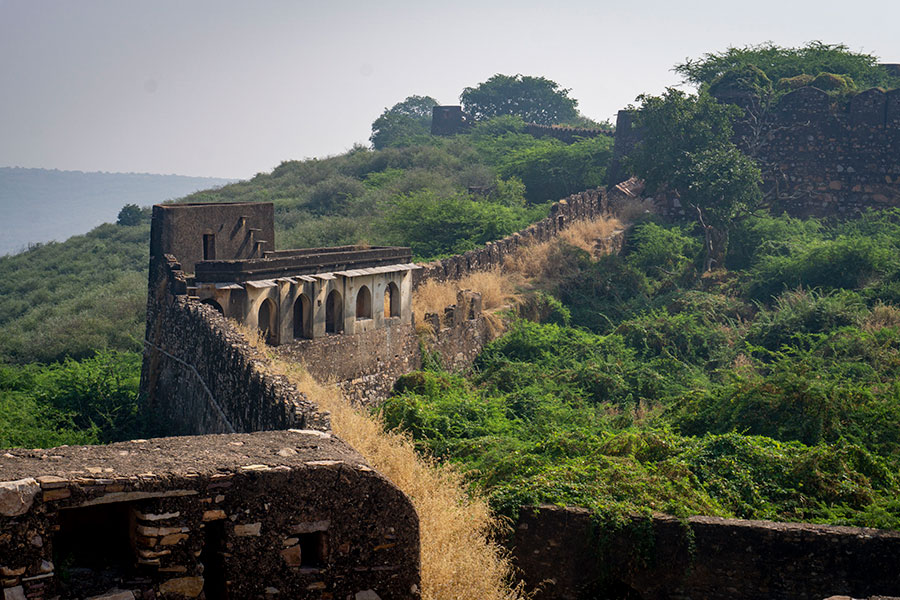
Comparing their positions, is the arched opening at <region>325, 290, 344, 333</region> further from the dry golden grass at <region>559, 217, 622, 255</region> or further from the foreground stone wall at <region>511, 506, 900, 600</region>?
the dry golden grass at <region>559, 217, 622, 255</region>

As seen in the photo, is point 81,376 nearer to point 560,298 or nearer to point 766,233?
point 560,298

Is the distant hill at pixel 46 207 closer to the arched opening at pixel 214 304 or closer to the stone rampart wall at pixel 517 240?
the stone rampart wall at pixel 517 240

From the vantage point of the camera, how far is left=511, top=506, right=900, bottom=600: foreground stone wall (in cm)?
1001

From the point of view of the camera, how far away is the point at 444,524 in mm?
8805

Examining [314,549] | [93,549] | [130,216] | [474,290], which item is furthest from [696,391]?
[130,216]

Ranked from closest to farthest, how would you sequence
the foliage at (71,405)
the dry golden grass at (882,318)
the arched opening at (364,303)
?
1. the foliage at (71,405)
2. the arched opening at (364,303)
3. the dry golden grass at (882,318)

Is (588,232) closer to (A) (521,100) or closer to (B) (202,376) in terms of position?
(B) (202,376)

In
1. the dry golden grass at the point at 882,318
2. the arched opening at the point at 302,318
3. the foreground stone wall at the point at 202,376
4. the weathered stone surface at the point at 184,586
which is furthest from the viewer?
the dry golden grass at the point at 882,318

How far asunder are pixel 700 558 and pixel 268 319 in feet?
29.6

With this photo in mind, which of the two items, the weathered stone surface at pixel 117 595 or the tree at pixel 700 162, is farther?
the tree at pixel 700 162

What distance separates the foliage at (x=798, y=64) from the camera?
3400 cm

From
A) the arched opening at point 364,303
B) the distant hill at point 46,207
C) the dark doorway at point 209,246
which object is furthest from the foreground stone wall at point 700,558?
the distant hill at point 46,207

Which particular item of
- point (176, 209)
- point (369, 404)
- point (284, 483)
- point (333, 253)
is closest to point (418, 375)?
point (369, 404)

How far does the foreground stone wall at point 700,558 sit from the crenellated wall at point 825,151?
69.3 feet
